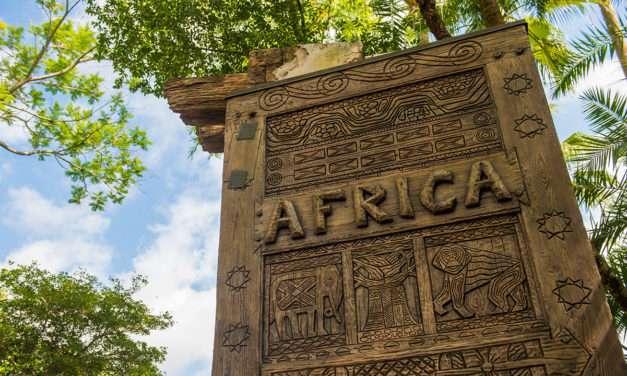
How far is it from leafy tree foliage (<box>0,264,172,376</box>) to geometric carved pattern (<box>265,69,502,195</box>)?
9454 mm

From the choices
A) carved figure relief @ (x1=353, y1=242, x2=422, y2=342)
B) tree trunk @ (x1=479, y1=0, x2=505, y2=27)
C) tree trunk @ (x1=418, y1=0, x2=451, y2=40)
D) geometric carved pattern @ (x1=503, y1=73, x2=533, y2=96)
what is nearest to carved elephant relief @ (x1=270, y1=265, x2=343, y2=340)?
carved figure relief @ (x1=353, y1=242, x2=422, y2=342)

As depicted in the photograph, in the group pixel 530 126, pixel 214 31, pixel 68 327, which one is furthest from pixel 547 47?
pixel 68 327

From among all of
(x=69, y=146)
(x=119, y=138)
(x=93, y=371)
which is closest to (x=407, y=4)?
(x=119, y=138)

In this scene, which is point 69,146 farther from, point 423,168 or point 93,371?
point 423,168

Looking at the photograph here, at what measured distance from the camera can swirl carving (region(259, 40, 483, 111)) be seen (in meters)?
3.69

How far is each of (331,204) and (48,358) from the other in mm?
9829

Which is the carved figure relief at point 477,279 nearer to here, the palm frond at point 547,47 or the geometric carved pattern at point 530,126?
the geometric carved pattern at point 530,126

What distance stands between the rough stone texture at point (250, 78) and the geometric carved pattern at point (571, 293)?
7.73 feet

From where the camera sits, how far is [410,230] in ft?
10.3

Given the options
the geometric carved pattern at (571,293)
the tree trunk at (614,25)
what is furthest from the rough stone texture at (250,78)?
the tree trunk at (614,25)

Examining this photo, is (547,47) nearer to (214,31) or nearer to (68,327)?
(214,31)

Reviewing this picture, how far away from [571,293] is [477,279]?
0.45 m

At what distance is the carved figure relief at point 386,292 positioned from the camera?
2889 millimetres

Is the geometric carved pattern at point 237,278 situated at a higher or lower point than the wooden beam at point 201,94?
lower
